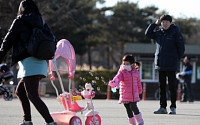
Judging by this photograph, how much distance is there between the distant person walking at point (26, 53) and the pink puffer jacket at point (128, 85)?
1546 millimetres

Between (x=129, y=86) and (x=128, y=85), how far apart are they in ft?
0.09

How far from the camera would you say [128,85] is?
27.0 feet

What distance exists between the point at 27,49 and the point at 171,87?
5.05 meters

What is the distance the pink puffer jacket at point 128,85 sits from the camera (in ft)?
26.8

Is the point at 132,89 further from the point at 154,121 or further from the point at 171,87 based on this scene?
the point at 171,87

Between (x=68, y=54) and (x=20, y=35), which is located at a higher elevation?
(x=20, y=35)

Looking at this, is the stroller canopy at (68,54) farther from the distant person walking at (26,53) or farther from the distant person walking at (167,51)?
the distant person walking at (167,51)

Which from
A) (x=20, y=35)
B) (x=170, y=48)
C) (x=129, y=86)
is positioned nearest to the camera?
(x=20, y=35)

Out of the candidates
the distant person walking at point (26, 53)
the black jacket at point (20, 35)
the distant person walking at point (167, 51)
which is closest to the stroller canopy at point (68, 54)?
the distant person walking at point (26, 53)

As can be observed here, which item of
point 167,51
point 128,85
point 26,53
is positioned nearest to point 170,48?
point 167,51

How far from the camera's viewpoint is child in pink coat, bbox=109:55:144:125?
8148mm

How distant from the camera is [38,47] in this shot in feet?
22.7

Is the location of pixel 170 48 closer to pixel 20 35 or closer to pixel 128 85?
pixel 128 85

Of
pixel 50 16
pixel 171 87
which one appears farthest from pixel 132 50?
pixel 171 87
